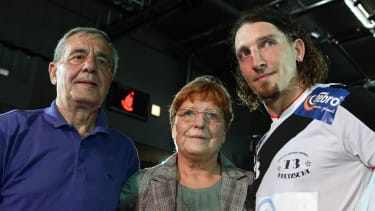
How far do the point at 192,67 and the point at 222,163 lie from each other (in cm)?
497

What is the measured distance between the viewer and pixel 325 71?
155cm

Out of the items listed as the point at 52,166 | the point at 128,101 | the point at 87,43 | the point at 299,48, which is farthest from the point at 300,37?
the point at 128,101

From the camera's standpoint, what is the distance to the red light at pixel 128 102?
5.47 m

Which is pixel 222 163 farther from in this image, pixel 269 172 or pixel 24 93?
pixel 24 93

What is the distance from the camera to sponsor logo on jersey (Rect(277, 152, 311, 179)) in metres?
Result: 1.23

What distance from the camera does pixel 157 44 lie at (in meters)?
6.39

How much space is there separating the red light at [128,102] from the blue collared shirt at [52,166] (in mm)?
3786

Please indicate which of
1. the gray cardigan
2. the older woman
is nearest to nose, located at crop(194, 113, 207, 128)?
the older woman

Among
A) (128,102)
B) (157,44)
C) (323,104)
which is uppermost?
(157,44)

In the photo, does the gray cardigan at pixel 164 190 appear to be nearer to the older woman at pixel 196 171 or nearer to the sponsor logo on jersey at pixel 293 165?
the older woman at pixel 196 171

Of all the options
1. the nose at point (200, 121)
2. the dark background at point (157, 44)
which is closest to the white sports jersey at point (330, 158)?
the nose at point (200, 121)

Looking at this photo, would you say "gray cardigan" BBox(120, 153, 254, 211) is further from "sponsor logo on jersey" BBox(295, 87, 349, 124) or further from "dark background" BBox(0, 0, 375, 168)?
"dark background" BBox(0, 0, 375, 168)

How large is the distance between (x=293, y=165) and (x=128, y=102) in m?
4.42

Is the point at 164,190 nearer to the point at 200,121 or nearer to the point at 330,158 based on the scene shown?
the point at 200,121
